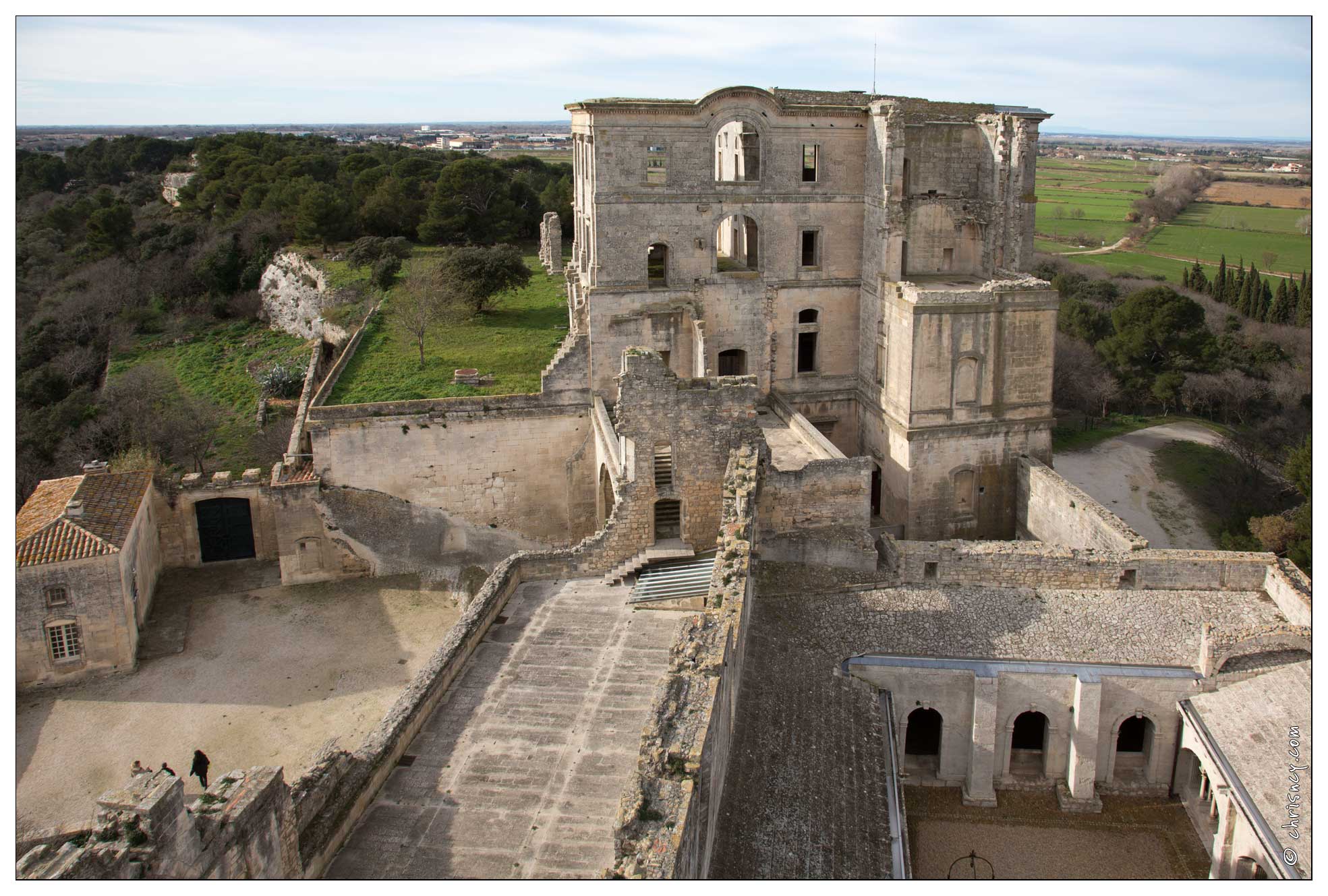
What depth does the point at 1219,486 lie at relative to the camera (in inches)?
1067

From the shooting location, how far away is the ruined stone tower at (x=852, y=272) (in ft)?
72.5

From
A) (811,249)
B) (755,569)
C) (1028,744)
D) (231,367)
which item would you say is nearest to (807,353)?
(811,249)

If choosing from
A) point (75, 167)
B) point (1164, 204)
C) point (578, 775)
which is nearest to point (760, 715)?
point (578, 775)

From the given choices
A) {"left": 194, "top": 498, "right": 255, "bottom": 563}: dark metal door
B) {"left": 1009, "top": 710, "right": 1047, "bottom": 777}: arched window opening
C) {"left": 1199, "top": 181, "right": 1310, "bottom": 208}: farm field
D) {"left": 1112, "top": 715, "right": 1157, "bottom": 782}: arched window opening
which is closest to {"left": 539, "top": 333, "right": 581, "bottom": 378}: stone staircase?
{"left": 194, "top": 498, "right": 255, "bottom": 563}: dark metal door

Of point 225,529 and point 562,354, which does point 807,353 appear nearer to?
point 562,354

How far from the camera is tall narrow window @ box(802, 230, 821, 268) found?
974 inches

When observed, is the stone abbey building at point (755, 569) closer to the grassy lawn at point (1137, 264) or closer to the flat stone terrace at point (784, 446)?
the flat stone terrace at point (784, 446)

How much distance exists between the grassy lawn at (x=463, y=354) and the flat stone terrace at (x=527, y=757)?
1078cm

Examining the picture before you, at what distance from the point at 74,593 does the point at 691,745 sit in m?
14.3

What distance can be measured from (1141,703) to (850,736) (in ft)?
15.5

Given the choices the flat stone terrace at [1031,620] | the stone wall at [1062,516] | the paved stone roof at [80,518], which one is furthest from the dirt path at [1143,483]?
the paved stone roof at [80,518]

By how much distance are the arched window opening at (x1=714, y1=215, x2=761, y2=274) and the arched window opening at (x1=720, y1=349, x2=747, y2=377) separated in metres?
1.96

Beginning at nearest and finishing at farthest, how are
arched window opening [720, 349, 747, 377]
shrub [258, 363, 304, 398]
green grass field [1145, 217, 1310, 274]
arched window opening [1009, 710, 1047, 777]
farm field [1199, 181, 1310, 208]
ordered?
arched window opening [1009, 710, 1047, 777] < arched window opening [720, 349, 747, 377] < shrub [258, 363, 304, 398] < green grass field [1145, 217, 1310, 274] < farm field [1199, 181, 1310, 208]

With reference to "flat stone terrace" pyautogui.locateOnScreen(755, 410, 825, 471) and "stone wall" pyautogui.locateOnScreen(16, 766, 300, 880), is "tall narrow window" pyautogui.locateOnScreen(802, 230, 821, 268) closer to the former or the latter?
"flat stone terrace" pyautogui.locateOnScreen(755, 410, 825, 471)
